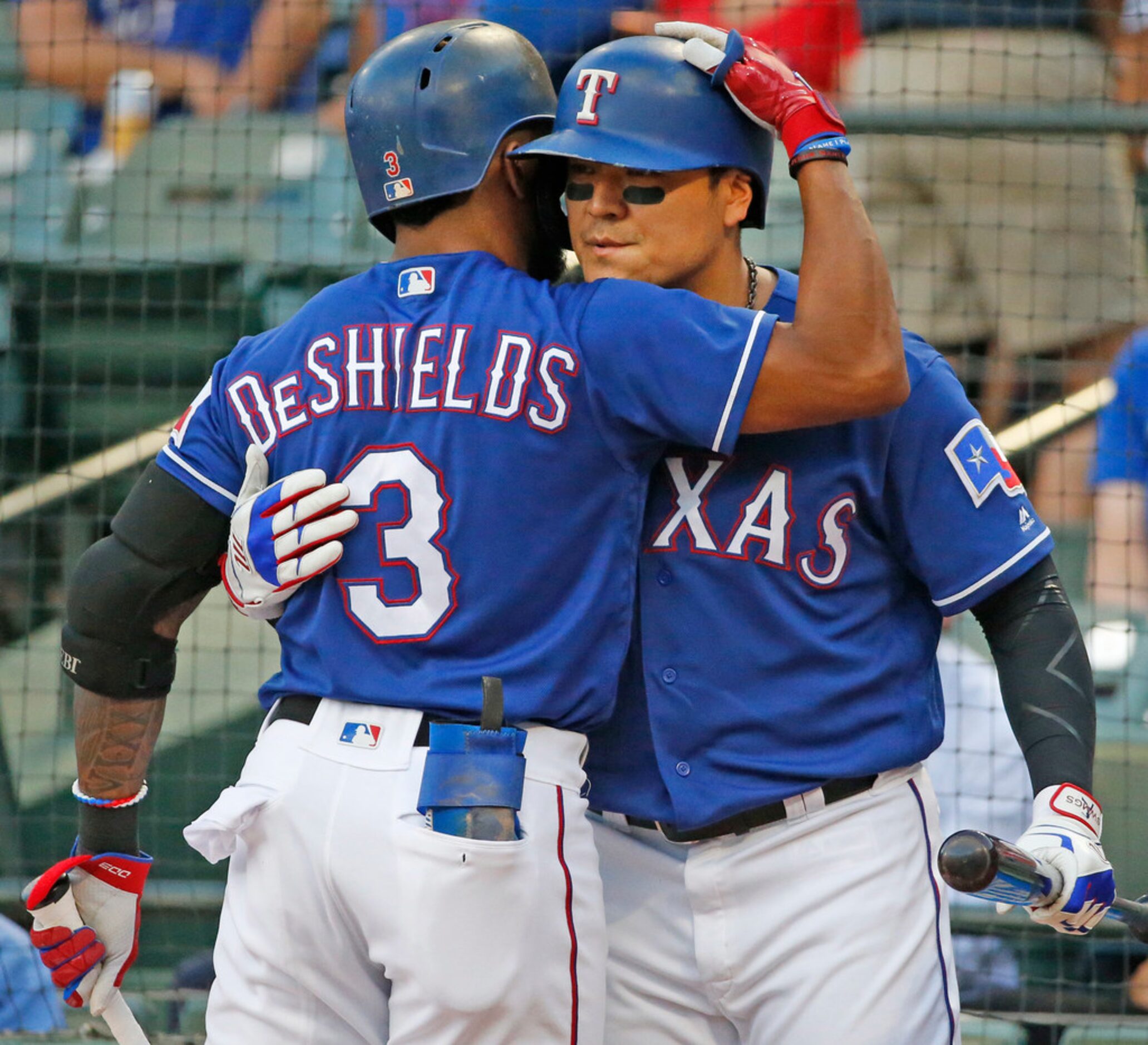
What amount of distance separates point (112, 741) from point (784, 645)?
41.6 inches

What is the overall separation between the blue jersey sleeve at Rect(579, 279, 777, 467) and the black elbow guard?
0.62 metres

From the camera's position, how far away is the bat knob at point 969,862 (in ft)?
5.83

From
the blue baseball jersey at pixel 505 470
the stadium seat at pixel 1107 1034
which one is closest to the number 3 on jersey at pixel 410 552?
the blue baseball jersey at pixel 505 470

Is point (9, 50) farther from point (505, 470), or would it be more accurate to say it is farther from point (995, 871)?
point (995, 871)

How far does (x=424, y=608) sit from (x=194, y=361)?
268 centimetres

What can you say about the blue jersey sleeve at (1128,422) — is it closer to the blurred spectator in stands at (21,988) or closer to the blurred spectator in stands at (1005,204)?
the blurred spectator in stands at (1005,204)

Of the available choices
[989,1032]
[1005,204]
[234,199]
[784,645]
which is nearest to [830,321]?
[784,645]

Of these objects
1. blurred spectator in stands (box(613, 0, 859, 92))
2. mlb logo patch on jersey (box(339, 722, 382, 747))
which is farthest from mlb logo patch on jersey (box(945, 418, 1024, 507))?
blurred spectator in stands (box(613, 0, 859, 92))

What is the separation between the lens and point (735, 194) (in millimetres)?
2312

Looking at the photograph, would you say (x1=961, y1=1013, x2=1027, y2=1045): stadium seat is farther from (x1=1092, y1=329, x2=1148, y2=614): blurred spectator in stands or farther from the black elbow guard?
the black elbow guard

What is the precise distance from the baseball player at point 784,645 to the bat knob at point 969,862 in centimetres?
37

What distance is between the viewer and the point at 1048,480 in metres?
4.51

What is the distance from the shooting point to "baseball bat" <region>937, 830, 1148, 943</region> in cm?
178

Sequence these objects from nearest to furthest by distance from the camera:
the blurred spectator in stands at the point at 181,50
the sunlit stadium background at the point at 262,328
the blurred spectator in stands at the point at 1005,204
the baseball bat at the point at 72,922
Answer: the baseball bat at the point at 72,922, the sunlit stadium background at the point at 262,328, the blurred spectator in stands at the point at 1005,204, the blurred spectator in stands at the point at 181,50
